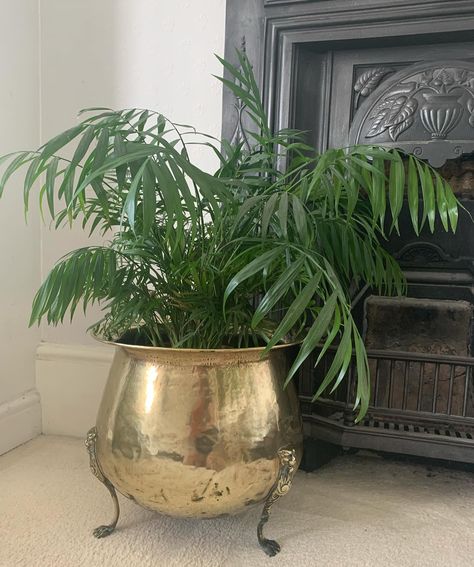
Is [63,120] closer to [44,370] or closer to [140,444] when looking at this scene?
[44,370]


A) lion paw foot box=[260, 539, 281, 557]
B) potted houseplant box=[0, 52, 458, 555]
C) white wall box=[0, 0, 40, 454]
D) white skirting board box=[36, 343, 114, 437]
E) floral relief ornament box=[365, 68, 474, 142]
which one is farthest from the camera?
white skirting board box=[36, 343, 114, 437]

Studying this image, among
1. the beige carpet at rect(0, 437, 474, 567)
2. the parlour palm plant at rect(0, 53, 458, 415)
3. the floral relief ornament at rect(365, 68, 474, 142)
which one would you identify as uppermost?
the floral relief ornament at rect(365, 68, 474, 142)

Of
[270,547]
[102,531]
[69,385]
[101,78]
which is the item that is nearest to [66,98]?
[101,78]

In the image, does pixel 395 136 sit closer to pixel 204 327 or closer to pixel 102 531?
pixel 204 327

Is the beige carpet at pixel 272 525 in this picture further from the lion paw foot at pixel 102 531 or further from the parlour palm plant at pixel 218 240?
the parlour palm plant at pixel 218 240

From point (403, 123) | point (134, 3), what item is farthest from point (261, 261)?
point (134, 3)

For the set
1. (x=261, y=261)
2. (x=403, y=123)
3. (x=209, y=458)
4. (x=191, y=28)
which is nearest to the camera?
(x=261, y=261)

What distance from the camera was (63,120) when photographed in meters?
1.35

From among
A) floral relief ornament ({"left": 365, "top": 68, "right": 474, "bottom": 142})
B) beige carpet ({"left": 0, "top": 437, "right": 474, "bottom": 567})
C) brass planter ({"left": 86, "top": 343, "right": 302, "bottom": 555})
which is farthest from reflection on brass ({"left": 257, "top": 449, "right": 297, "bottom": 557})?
floral relief ornament ({"left": 365, "top": 68, "right": 474, "bottom": 142})

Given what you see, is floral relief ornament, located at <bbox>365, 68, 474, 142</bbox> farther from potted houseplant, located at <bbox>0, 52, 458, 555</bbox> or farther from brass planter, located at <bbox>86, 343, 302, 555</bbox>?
brass planter, located at <bbox>86, 343, 302, 555</bbox>

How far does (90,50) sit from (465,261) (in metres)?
0.96

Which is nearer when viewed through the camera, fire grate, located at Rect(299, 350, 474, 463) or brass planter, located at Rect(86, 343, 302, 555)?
brass planter, located at Rect(86, 343, 302, 555)

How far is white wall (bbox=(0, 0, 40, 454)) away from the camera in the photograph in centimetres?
125

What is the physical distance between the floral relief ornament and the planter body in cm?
53
